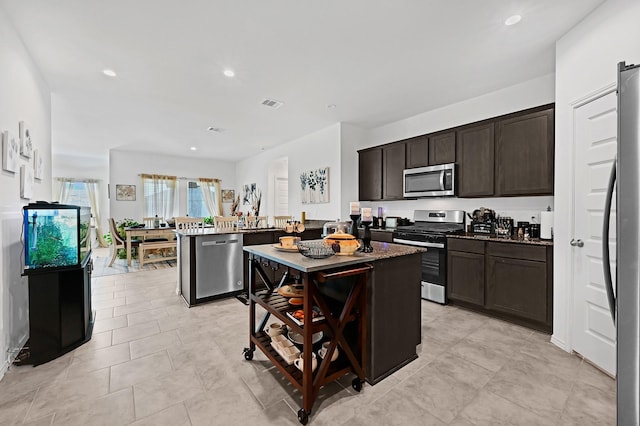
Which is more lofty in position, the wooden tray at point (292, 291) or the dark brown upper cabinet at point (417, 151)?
the dark brown upper cabinet at point (417, 151)

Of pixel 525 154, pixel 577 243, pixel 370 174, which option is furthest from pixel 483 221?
pixel 370 174

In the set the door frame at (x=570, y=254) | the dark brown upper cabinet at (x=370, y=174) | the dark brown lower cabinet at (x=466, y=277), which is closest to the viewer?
the door frame at (x=570, y=254)

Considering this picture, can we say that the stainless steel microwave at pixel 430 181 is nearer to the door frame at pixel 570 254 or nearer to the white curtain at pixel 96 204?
the door frame at pixel 570 254

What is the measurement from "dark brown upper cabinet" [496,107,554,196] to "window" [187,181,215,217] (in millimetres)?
8249

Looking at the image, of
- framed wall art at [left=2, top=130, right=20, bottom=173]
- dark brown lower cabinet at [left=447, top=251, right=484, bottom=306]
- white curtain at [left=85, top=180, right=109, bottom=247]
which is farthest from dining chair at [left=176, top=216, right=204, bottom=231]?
white curtain at [left=85, top=180, right=109, bottom=247]

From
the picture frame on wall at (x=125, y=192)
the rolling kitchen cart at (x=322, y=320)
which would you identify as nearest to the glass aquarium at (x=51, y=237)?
the rolling kitchen cart at (x=322, y=320)

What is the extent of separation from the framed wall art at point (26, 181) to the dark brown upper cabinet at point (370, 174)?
4.42 m

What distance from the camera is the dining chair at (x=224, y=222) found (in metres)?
4.16

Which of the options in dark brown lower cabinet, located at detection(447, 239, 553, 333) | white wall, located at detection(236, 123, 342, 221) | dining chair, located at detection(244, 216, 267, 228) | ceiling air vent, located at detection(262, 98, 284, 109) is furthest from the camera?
white wall, located at detection(236, 123, 342, 221)

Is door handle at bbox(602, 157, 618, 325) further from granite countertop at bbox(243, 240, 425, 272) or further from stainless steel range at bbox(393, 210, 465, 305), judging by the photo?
stainless steel range at bbox(393, 210, 465, 305)

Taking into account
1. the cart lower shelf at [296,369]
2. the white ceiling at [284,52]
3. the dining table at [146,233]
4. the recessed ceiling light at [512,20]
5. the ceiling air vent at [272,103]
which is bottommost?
the cart lower shelf at [296,369]

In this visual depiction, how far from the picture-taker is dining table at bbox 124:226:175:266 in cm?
593

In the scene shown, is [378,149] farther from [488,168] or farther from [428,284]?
[428,284]

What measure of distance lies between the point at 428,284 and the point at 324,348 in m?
2.33
